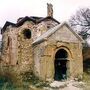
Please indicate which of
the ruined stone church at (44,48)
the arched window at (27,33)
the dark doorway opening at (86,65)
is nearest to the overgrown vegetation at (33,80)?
the ruined stone church at (44,48)

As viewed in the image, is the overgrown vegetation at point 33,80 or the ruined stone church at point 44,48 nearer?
the overgrown vegetation at point 33,80

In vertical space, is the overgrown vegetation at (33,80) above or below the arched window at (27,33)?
below

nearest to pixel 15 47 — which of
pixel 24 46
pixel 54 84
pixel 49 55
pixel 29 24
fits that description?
pixel 24 46

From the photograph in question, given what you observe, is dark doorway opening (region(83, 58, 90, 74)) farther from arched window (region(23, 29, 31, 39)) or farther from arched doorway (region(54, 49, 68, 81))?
arched window (region(23, 29, 31, 39))

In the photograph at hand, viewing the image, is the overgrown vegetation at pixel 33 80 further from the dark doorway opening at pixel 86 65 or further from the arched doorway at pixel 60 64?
the dark doorway opening at pixel 86 65

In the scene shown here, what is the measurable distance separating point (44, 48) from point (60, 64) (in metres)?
3.97

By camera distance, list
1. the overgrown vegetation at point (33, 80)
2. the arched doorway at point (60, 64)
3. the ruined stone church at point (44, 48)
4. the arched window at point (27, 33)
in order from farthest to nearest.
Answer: the arched window at point (27, 33) < the arched doorway at point (60, 64) < the ruined stone church at point (44, 48) < the overgrown vegetation at point (33, 80)

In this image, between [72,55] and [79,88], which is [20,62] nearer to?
[72,55]

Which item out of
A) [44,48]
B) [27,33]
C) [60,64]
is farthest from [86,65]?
[44,48]

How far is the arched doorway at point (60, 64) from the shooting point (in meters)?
26.3

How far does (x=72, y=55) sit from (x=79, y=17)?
17.1m

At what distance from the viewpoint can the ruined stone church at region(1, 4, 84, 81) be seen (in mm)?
24969

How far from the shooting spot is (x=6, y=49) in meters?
31.2

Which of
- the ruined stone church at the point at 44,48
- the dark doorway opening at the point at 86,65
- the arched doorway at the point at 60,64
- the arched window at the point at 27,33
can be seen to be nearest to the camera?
the ruined stone church at the point at 44,48
